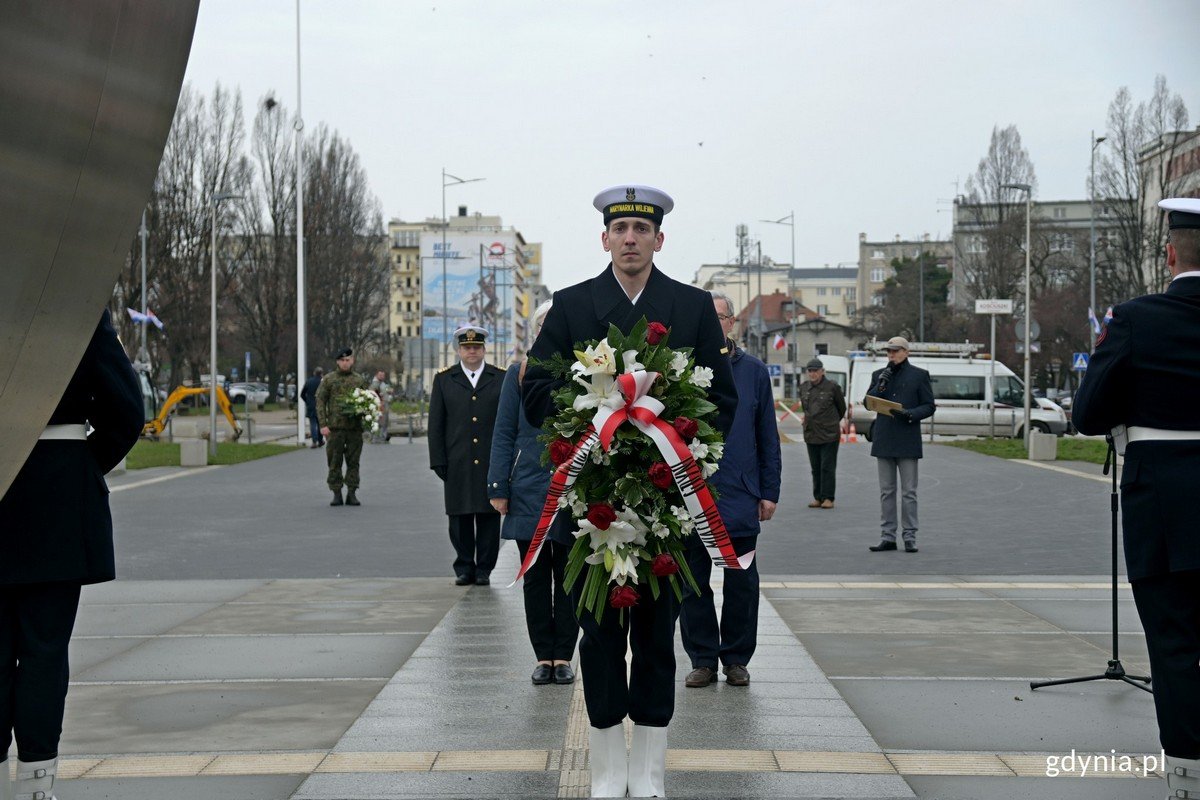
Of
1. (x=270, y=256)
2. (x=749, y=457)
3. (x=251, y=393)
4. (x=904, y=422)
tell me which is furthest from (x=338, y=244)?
(x=749, y=457)

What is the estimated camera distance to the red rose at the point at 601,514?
4562 mm

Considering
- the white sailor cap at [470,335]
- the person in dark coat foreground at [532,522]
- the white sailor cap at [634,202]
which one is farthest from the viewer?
the white sailor cap at [470,335]

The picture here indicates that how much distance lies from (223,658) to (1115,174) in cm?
6027

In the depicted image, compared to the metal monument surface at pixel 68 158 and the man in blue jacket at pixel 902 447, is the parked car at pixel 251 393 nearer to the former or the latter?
the man in blue jacket at pixel 902 447

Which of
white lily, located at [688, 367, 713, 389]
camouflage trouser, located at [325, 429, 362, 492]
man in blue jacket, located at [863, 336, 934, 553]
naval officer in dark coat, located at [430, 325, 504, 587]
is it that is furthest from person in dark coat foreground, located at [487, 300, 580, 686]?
camouflage trouser, located at [325, 429, 362, 492]

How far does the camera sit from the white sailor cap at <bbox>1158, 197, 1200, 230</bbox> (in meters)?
4.43

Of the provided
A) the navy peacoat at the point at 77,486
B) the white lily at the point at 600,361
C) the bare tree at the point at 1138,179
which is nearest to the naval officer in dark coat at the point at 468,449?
the white lily at the point at 600,361

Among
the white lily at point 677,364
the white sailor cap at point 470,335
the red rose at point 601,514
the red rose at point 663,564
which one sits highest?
the white sailor cap at point 470,335

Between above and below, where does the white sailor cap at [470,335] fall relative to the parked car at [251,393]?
above

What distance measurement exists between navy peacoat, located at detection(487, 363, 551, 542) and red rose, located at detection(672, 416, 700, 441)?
3265mm

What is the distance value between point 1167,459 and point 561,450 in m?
2.02

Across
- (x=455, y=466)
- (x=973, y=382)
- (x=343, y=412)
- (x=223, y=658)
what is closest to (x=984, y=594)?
(x=455, y=466)

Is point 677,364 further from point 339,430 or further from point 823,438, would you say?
point 339,430

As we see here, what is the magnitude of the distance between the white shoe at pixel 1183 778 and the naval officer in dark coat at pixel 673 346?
5.45ft
